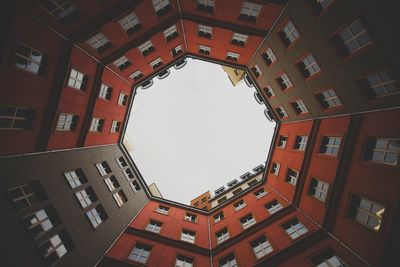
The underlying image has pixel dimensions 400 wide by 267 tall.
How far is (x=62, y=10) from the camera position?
18.1m

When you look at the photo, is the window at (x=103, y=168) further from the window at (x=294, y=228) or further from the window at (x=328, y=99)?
the window at (x=328, y=99)

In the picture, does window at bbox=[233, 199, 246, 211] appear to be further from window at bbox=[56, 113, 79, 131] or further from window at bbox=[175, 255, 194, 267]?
window at bbox=[56, 113, 79, 131]

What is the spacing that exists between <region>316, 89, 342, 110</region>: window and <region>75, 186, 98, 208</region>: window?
76.4ft

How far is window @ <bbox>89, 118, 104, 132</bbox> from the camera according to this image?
26056 millimetres

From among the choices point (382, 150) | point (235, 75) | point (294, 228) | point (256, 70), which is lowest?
point (294, 228)

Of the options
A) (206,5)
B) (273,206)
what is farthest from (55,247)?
(206,5)

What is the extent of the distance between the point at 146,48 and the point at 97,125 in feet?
35.2

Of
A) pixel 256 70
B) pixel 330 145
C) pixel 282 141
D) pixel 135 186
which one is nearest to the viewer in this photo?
pixel 330 145

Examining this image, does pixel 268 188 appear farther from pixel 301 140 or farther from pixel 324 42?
pixel 324 42

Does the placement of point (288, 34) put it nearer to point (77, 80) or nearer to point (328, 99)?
point (328, 99)

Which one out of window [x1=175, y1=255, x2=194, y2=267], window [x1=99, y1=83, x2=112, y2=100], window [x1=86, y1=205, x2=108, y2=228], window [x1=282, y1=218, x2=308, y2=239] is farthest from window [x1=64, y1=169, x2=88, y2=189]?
window [x1=282, y1=218, x2=308, y2=239]

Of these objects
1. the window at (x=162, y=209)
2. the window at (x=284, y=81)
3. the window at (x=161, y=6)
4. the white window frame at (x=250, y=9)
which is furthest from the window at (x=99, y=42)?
the window at (x=162, y=209)

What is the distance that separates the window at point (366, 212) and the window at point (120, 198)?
2248cm

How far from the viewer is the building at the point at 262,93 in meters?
15.3
